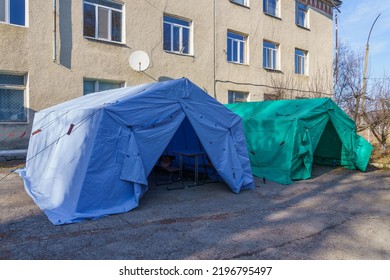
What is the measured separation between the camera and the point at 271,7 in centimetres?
1814

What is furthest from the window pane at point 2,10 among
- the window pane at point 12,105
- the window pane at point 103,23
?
the window pane at point 103,23

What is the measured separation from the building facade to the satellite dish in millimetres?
547

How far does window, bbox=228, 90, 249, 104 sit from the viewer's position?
16094mm

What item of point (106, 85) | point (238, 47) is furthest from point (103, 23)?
point (238, 47)

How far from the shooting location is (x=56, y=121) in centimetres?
737

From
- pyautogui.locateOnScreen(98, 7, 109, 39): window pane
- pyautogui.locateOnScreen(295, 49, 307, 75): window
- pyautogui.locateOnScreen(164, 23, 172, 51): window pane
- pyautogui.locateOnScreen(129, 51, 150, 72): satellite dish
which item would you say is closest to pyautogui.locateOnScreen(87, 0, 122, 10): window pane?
pyautogui.locateOnScreen(98, 7, 109, 39): window pane

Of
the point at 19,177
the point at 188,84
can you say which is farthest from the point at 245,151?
the point at 19,177

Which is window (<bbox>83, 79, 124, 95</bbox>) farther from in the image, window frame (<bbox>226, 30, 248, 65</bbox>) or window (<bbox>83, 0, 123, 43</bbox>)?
window frame (<bbox>226, 30, 248, 65</bbox>)

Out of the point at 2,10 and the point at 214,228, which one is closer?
the point at 214,228

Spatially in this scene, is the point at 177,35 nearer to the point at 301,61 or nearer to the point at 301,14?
the point at 301,61

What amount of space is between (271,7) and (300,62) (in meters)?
4.02

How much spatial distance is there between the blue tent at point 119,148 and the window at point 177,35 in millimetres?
7503

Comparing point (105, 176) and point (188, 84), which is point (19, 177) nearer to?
point (105, 176)

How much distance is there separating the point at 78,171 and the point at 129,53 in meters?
8.06
